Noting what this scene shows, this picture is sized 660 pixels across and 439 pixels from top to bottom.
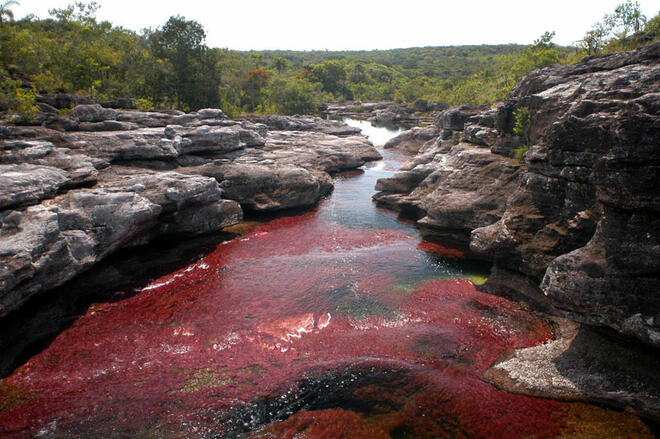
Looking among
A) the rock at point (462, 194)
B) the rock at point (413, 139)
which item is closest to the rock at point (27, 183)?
the rock at point (462, 194)

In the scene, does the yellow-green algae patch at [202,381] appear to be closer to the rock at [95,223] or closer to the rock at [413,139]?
the rock at [95,223]

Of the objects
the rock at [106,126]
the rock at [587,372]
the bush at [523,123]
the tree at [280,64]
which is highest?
the tree at [280,64]

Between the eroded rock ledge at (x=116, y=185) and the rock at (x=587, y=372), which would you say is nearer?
the rock at (x=587, y=372)

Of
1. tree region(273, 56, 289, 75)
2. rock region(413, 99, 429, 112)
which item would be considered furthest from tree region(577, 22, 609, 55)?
tree region(273, 56, 289, 75)

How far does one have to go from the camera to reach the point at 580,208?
40.6ft

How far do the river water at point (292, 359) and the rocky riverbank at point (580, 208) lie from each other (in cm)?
127

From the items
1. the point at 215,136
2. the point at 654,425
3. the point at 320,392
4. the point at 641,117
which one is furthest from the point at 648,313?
the point at 215,136

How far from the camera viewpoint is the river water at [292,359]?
27.7 ft

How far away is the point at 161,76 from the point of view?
3956cm

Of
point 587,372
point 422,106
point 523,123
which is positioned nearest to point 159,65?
point 523,123

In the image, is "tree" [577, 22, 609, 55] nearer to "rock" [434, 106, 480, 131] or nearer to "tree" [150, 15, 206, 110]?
"rock" [434, 106, 480, 131]

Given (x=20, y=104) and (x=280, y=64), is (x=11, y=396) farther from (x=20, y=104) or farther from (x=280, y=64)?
(x=280, y=64)

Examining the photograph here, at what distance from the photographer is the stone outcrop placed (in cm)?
854

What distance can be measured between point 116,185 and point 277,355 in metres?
10.3
